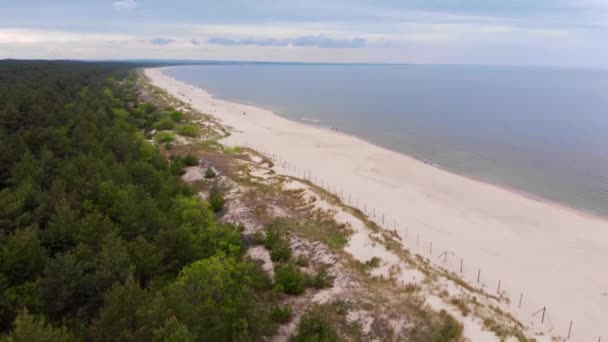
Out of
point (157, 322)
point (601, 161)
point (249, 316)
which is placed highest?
point (157, 322)

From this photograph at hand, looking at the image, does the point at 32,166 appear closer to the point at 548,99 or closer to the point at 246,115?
the point at 246,115

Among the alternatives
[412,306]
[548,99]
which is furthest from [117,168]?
[548,99]

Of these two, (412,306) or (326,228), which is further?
(326,228)

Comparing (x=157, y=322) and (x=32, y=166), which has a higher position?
(x=32, y=166)

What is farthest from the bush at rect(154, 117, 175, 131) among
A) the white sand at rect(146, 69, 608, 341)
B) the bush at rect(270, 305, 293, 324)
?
the bush at rect(270, 305, 293, 324)

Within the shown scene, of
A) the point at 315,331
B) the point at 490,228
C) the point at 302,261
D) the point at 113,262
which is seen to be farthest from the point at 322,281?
the point at 490,228

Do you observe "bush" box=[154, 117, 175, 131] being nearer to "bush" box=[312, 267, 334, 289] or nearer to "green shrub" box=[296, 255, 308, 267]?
"green shrub" box=[296, 255, 308, 267]

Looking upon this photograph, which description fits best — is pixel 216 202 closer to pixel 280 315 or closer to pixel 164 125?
pixel 280 315

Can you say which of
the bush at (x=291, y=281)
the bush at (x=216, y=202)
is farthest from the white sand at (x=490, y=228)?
the bush at (x=216, y=202)
